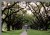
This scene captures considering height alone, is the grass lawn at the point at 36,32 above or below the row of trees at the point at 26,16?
below

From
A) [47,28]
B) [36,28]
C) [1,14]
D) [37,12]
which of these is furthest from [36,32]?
[1,14]

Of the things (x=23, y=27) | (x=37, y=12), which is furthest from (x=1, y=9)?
(x=37, y=12)

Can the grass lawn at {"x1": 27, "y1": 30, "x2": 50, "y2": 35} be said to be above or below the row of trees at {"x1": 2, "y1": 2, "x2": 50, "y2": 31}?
below

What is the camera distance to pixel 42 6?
1429mm

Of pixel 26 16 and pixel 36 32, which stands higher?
pixel 26 16

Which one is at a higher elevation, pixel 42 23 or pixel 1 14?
pixel 1 14

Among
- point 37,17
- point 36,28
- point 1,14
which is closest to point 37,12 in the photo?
point 37,17

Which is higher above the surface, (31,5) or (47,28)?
(31,5)

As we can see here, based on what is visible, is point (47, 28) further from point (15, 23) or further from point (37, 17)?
point (15, 23)

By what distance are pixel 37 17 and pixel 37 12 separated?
0.07m

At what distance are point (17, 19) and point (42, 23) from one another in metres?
0.35

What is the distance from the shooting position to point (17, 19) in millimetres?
1394

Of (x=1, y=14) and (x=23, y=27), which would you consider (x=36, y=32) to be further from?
(x=1, y=14)

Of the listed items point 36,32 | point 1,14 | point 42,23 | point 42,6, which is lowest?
point 36,32
